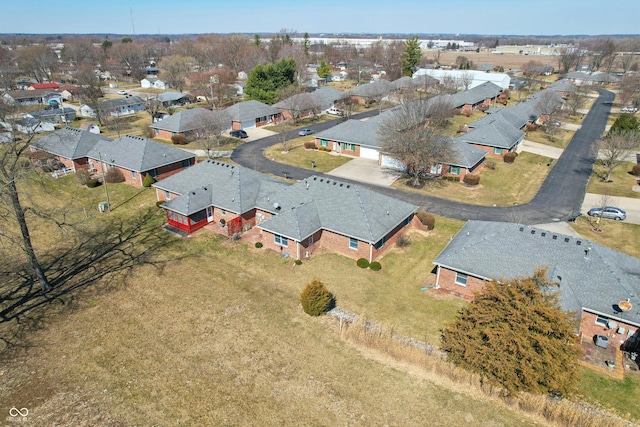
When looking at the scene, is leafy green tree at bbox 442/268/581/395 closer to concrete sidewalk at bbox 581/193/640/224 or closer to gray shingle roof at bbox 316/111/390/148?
concrete sidewalk at bbox 581/193/640/224

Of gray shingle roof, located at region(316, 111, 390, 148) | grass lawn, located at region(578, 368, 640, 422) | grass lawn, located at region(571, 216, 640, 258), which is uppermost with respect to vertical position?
gray shingle roof, located at region(316, 111, 390, 148)

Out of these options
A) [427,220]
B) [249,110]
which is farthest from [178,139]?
[427,220]

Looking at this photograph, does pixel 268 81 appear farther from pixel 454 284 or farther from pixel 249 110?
pixel 454 284

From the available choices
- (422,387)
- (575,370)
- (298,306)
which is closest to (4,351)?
(298,306)

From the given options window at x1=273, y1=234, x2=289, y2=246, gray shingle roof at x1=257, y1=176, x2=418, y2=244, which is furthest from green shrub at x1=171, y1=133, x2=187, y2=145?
window at x1=273, y1=234, x2=289, y2=246

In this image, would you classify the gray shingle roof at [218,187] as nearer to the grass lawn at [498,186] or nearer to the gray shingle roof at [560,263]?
the grass lawn at [498,186]
